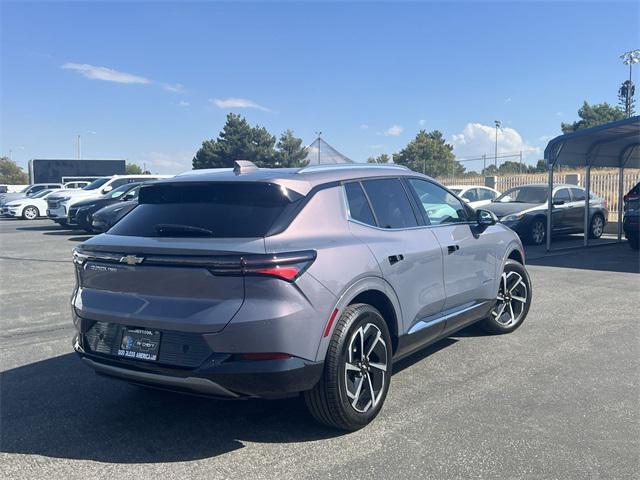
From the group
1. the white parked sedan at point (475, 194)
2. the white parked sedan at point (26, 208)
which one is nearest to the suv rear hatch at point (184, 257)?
the white parked sedan at point (475, 194)

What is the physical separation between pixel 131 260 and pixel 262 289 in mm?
899

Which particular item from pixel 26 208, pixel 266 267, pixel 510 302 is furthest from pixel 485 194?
pixel 26 208

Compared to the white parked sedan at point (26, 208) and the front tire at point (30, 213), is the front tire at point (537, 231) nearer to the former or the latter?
the white parked sedan at point (26, 208)

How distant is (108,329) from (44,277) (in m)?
7.16

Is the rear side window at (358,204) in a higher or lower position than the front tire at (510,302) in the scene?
higher

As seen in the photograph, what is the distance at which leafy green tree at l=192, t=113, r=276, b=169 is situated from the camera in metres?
59.3

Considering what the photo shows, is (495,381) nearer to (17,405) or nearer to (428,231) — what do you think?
(428,231)

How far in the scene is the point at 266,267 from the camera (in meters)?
3.29

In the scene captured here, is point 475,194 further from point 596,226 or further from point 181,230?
point 181,230

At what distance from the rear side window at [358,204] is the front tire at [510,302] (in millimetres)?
2382

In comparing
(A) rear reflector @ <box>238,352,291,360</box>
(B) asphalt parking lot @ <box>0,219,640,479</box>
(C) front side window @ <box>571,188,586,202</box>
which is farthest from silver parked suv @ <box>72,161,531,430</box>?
(C) front side window @ <box>571,188,586,202</box>

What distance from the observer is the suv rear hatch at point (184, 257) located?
10.9 ft

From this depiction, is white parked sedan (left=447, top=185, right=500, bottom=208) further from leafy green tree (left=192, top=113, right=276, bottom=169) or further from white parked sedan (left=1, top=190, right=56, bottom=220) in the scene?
leafy green tree (left=192, top=113, right=276, bottom=169)

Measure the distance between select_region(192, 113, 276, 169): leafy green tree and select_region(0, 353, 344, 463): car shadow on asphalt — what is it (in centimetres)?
5423
